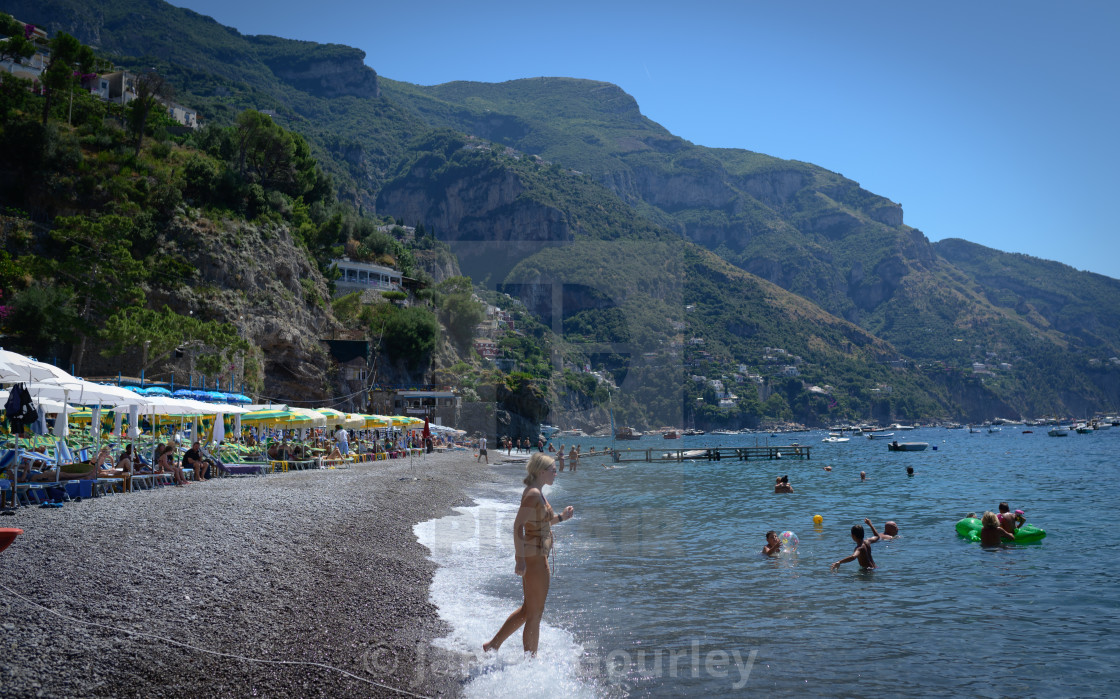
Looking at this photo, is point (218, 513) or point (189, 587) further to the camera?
point (218, 513)

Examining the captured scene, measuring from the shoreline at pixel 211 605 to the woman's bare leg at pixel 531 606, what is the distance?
1.95 feet

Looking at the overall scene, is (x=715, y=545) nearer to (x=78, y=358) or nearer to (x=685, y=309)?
(x=78, y=358)

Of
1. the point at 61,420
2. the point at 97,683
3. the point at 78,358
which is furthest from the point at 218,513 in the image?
the point at 78,358

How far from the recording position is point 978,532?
14.6 m

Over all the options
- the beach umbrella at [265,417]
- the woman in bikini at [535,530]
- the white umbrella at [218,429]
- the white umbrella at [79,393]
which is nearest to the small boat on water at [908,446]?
the beach umbrella at [265,417]

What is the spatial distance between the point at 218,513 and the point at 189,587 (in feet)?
13.9

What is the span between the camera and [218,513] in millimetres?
10625

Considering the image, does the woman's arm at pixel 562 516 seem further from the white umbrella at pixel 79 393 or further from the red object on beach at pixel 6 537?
the white umbrella at pixel 79 393

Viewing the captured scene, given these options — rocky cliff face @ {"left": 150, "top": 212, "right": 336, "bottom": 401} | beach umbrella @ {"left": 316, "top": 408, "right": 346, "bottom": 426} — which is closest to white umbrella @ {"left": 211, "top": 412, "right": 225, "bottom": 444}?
beach umbrella @ {"left": 316, "top": 408, "right": 346, "bottom": 426}

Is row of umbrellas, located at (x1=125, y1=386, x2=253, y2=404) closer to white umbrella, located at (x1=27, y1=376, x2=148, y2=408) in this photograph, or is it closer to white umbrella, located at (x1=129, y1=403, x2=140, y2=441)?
white umbrella, located at (x1=129, y1=403, x2=140, y2=441)

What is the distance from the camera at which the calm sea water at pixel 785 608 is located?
645 cm

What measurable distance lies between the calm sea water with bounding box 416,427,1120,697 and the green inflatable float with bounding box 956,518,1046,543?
0.19m

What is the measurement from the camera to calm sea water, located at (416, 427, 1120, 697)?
645cm

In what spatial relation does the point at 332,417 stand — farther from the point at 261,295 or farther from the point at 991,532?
the point at 991,532
